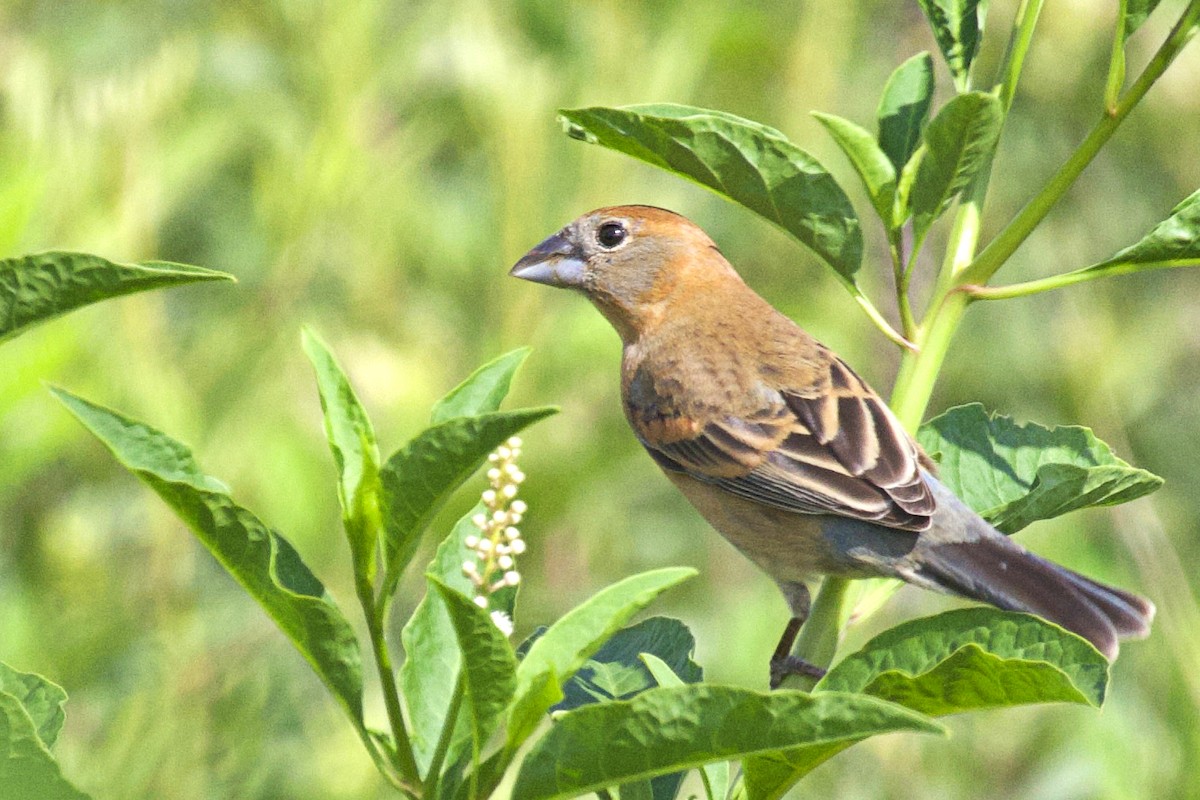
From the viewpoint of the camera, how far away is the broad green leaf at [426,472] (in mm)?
1431

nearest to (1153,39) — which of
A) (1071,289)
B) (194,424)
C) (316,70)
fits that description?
(1071,289)

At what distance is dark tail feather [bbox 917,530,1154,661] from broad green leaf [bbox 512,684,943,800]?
1.44 m

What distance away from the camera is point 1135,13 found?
195 cm

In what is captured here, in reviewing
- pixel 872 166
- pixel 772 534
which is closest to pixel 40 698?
pixel 872 166

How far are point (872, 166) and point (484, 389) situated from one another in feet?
2.07

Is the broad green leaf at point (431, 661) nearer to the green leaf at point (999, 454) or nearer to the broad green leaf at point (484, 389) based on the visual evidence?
the broad green leaf at point (484, 389)

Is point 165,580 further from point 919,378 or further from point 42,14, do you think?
point 42,14

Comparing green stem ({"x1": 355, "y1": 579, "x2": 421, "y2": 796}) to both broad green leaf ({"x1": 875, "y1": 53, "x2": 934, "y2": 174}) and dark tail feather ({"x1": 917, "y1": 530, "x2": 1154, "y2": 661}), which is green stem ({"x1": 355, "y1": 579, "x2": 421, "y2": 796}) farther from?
dark tail feather ({"x1": 917, "y1": 530, "x2": 1154, "y2": 661})

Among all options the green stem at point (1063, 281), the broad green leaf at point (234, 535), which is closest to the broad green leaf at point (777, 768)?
the broad green leaf at point (234, 535)

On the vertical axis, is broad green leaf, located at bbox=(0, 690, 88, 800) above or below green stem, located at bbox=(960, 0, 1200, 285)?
below

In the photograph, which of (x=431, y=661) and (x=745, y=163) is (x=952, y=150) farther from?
(x=431, y=661)

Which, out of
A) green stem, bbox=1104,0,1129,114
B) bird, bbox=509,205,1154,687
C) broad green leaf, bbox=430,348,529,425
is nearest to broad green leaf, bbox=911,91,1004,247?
green stem, bbox=1104,0,1129,114

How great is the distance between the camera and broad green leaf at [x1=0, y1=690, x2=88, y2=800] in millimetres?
1440

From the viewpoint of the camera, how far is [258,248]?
4.67 meters
